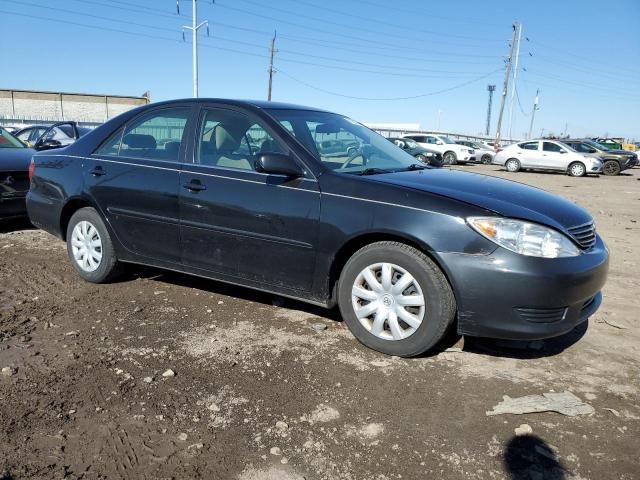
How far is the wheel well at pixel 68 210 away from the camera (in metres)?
4.81

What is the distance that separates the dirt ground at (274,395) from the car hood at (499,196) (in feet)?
3.14

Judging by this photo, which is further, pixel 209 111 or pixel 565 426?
pixel 209 111

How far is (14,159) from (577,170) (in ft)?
70.9

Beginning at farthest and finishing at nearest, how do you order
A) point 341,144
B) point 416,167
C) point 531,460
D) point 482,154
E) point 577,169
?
point 482,154 → point 577,169 → point 416,167 → point 341,144 → point 531,460

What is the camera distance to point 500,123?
43.1 metres

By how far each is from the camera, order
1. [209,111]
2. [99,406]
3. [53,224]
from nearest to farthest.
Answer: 1. [99,406]
2. [209,111]
3. [53,224]

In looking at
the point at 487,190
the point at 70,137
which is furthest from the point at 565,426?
the point at 70,137

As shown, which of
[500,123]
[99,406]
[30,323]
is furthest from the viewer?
[500,123]

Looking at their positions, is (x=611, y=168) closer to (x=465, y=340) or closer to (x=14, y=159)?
(x=465, y=340)

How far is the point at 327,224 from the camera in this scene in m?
3.52

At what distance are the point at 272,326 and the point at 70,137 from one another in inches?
468

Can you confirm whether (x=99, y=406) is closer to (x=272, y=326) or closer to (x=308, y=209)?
(x=272, y=326)

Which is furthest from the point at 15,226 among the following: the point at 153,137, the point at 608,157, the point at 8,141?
the point at 608,157

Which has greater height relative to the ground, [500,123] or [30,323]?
[500,123]
